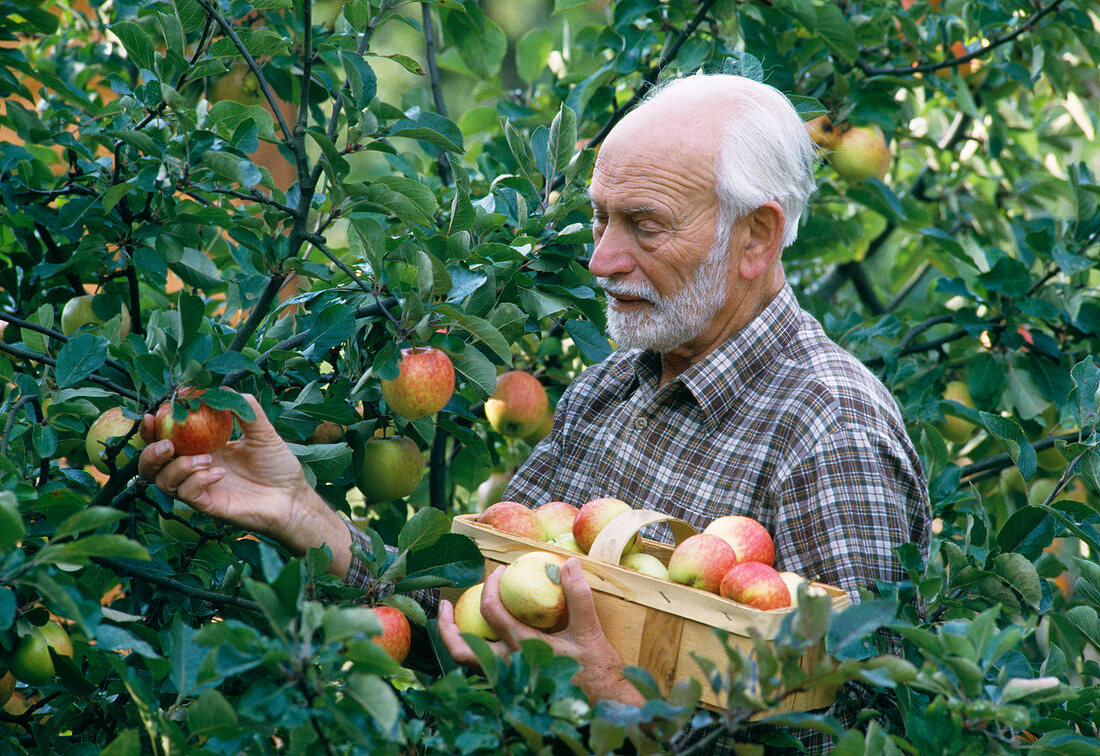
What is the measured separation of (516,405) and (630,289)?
52 cm

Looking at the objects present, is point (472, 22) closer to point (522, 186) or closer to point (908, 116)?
point (522, 186)

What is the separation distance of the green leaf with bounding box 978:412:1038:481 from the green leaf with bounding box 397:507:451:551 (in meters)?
0.80

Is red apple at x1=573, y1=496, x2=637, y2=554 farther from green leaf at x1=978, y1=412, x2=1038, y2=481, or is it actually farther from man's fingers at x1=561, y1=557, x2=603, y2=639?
green leaf at x1=978, y1=412, x2=1038, y2=481

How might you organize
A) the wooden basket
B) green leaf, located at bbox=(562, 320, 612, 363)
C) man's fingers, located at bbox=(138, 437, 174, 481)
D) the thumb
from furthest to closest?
green leaf, located at bbox=(562, 320, 612, 363), the thumb, man's fingers, located at bbox=(138, 437, 174, 481), the wooden basket

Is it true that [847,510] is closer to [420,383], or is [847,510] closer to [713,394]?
[713,394]

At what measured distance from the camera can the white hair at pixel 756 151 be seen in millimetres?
1578

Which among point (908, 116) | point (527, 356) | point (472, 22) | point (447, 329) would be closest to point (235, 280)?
point (447, 329)

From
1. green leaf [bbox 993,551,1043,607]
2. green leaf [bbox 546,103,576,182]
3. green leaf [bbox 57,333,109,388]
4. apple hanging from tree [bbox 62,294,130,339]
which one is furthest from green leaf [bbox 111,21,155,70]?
green leaf [bbox 993,551,1043,607]

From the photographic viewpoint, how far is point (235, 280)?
5.24 ft

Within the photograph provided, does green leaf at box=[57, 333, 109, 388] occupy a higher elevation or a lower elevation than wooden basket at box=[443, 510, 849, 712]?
higher

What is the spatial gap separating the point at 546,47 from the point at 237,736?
2154 millimetres

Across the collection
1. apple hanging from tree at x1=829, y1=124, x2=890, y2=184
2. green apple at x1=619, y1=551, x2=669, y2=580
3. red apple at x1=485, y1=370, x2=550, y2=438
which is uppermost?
apple hanging from tree at x1=829, y1=124, x2=890, y2=184

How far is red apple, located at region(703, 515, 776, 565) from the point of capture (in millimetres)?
1216

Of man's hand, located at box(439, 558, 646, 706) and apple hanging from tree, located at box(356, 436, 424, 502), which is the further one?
apple hanging from tree, located at box(356, 436, 424, 502)
